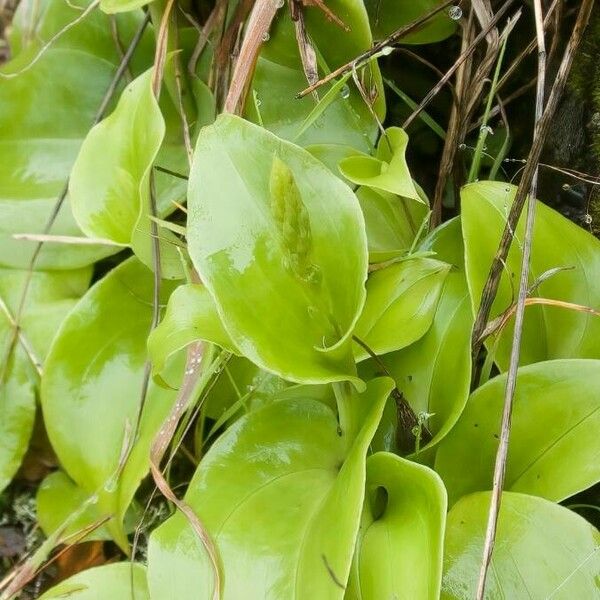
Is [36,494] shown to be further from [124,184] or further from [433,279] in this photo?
[433,279]

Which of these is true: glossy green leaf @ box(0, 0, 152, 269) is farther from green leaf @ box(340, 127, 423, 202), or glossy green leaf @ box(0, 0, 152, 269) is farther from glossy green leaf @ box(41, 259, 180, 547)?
green leaf @ box(340, 127, 423, 202)

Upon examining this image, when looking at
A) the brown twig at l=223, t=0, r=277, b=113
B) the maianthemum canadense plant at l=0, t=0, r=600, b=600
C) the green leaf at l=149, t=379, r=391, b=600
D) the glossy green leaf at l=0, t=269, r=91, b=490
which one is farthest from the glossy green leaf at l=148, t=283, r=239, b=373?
the glossy green leaf at l=0, t=269, r=91, b=490

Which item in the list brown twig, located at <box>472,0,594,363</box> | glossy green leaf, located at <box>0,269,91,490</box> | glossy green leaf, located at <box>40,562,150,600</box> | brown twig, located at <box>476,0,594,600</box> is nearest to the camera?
brown twig, located at <box>476,0,594,600</box>

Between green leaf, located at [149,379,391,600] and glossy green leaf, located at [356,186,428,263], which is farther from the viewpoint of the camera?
glossy green leaf, located at [356,186,428,263]

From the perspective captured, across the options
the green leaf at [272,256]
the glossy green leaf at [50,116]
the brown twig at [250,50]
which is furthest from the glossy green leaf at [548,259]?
the glossy green leaf at [50,116]

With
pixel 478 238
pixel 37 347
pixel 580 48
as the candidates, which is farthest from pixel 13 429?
pixel 580 48

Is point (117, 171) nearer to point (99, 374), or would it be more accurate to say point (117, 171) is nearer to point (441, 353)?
point (99, 374)

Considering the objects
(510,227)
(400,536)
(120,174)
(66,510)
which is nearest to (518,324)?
(510,227)
